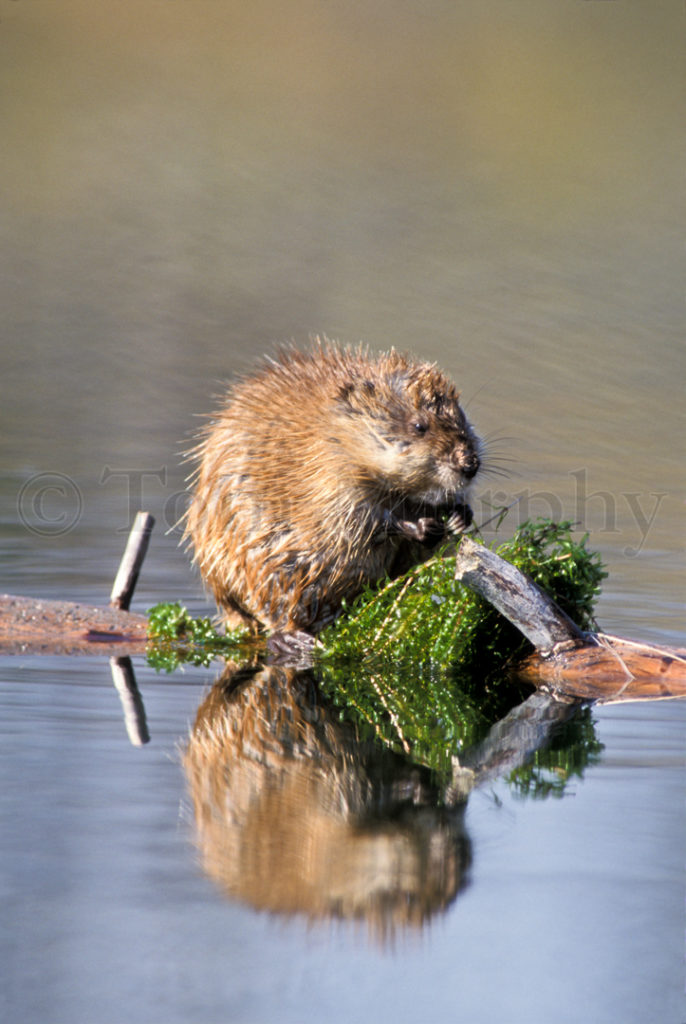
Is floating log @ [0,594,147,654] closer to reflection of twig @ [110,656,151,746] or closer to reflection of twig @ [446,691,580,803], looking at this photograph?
reflection of twig @ [110,656,151,746]

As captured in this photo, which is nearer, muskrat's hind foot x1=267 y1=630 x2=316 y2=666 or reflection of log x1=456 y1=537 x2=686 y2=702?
reflection of log x1=456 y1=537 x2=686 y2=702

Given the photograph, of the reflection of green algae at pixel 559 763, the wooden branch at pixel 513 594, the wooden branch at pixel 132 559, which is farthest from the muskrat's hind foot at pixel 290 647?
the reflection of green algae at pixel 559 763

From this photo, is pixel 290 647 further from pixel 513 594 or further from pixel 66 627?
pixel 513 594

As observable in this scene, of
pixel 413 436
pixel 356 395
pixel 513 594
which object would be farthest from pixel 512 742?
pixel 356 395

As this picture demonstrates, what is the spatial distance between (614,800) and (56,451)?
→ 9.86 meters

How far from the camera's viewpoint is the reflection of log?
5184 mm

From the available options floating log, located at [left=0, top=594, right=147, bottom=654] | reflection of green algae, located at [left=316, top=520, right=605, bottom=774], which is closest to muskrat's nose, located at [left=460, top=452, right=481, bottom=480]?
reflection of green algae, located at [left=316, top=520, right=605, bottom=774]

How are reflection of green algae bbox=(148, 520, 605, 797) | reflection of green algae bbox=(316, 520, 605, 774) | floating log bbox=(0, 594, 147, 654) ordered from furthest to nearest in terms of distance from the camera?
floating log bbox=(0, 594, 147, 654) < reflection of green algae bbox=(316, 520, 605, 774) < reflection of green algae bbox=(148, 520, 605, 797)

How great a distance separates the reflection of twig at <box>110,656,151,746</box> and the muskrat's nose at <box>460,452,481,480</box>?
1617mm

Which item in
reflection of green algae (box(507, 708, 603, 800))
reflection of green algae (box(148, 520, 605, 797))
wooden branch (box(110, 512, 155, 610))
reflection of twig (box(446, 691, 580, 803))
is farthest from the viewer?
wooden branch (box(110, 512, 155, 610))

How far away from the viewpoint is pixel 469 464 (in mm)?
5598

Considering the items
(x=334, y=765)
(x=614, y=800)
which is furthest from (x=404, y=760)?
(x=614, y=800)

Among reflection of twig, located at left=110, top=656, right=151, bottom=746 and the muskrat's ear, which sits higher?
the muskrat's ear

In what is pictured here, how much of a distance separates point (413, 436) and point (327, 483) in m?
0.43
